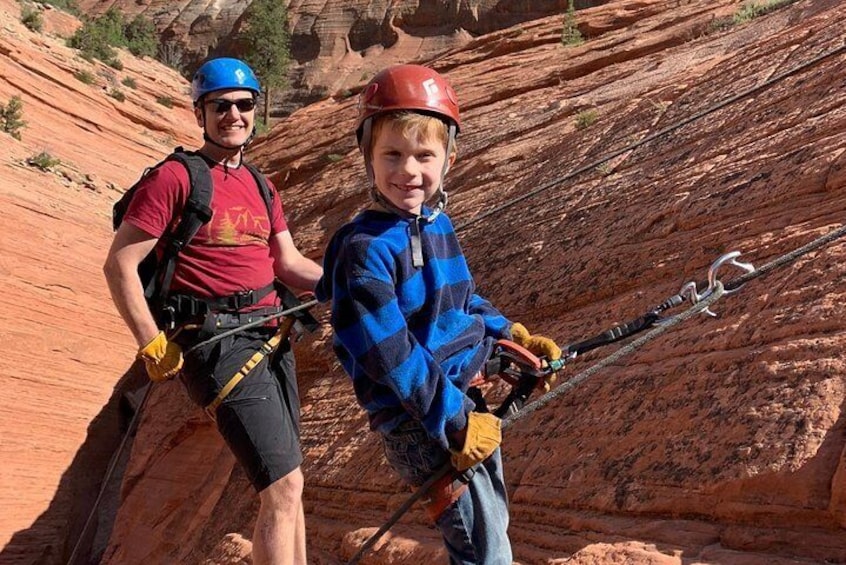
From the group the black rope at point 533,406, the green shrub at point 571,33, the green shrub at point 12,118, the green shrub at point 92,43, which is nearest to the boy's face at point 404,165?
the black rope at point 533,406

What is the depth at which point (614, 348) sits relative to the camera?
4.79 m

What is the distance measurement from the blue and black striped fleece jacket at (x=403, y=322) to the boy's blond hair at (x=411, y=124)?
0.26 m

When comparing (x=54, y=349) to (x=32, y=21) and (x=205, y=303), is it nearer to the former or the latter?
(x=205, y=303)

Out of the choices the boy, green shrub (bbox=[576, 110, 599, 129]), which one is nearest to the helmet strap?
the boy

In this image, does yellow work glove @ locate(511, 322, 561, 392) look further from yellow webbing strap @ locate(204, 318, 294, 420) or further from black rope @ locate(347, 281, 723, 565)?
yellow webbing strap @ locate(204, 318, 294, 420)

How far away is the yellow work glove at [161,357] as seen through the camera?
366 cm

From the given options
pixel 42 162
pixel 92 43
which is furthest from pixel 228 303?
pixel 92 43

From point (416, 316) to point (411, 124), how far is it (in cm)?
59

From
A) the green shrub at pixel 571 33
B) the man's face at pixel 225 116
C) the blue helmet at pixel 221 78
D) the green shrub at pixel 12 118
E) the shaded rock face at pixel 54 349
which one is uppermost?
the green shrub at pixel 12 118

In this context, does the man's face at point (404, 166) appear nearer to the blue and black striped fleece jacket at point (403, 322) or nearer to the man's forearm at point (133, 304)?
the blue and black striped fleece jacket at point (403, 322)

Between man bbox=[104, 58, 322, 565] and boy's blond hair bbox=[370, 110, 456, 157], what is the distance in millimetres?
1595

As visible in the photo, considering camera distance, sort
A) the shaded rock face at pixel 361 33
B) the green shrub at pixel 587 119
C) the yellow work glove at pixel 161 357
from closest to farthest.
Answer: the yellow work glove at pixel 161 357 < the green shrub at pixel 587 119 < the shaded rock face at pixel 361 33

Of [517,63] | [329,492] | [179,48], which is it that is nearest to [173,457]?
[329,492]

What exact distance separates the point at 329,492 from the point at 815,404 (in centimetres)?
341
